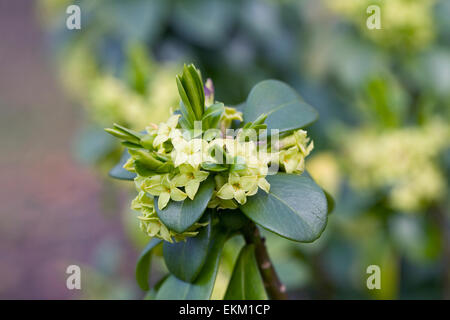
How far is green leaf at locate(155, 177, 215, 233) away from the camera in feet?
1.27

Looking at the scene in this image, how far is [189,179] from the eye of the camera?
0.40m

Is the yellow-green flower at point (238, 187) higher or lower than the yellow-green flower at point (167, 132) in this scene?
lower

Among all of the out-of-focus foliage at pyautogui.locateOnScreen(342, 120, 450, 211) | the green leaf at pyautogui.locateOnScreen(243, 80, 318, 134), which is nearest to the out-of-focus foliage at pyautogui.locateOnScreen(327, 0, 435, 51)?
the out-of-focus foliage at pyautogui.locateOnScreen(342, 120, 450, 211)

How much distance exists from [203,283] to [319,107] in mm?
1290

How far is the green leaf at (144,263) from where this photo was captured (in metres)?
0.47

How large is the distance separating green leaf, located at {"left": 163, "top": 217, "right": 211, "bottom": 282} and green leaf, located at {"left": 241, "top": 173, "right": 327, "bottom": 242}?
0.05 metres

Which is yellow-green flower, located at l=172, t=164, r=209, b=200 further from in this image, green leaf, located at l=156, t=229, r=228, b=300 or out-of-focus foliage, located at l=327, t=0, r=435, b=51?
out-of-focus foliage, located at l=327, t=0, r=435, b=51

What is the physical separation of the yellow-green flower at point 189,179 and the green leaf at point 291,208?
4 centimetres

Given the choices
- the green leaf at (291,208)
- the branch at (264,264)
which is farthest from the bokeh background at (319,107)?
the green leaf at (291,208)

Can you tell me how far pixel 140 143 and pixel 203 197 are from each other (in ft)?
0.24

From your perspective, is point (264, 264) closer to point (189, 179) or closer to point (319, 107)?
point (189, 179)

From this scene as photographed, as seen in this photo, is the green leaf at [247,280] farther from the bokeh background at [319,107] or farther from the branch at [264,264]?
the bokeh background at [319,107]
